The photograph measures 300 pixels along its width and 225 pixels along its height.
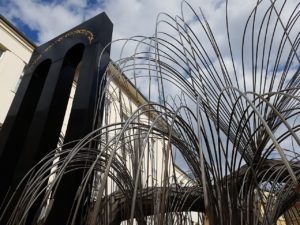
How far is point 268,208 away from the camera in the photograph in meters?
0.38

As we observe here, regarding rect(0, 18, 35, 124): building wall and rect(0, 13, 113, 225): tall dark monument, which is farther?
rect(0, 18, 35, 124): building wall

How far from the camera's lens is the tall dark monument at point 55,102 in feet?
2.46

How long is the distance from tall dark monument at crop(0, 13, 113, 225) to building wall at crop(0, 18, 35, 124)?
3075 mm

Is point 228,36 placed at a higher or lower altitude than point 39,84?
lower

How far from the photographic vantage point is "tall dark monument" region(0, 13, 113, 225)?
2.46ft

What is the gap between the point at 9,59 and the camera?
4203mm

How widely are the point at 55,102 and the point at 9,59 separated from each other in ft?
12.2

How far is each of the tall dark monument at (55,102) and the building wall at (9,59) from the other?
3.08 meters

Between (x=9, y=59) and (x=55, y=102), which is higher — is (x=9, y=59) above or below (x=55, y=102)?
above

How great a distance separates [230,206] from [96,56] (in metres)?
0.63

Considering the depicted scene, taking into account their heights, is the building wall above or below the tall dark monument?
above

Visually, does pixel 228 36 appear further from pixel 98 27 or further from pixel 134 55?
pixel 98 27

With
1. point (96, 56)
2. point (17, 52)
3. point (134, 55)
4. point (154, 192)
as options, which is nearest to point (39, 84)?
point (96, 56)

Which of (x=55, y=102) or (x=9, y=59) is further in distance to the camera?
(x=9, y=59)
